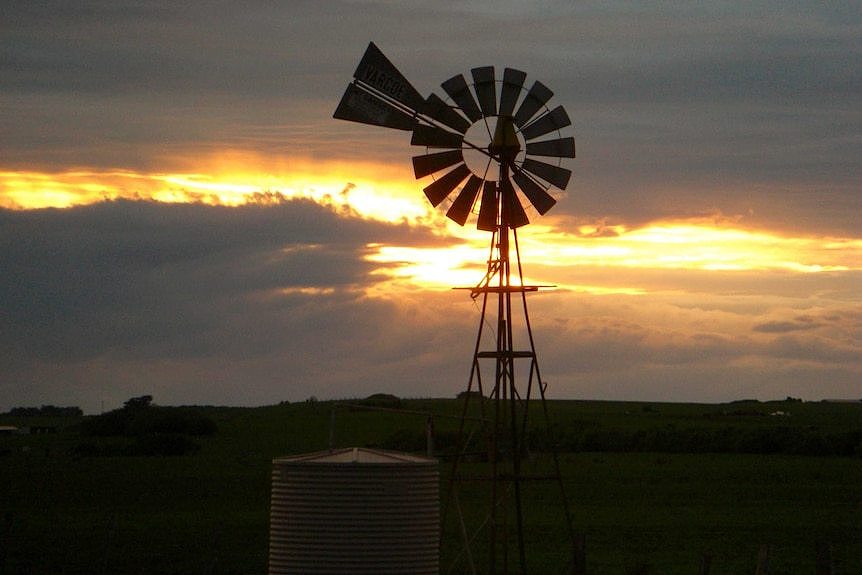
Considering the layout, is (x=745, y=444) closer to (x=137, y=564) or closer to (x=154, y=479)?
(x=154, y=479)

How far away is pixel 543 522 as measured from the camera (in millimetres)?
40969

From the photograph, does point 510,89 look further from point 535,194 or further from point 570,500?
point 570,500

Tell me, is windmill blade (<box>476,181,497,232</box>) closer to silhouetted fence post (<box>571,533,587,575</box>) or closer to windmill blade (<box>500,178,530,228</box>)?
windmill blade (<box>500,178,530,228</box>)

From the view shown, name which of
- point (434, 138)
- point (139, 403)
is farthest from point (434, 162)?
point (139, 403)

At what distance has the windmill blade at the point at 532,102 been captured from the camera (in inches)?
1031

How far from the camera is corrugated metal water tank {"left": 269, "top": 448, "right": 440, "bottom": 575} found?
20.5 m

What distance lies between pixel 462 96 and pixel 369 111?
6.48 ft

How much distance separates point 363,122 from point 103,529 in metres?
19.3

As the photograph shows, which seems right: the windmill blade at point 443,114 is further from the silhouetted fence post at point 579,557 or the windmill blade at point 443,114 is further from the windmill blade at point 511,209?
the silhouetted fence post at point 579,557

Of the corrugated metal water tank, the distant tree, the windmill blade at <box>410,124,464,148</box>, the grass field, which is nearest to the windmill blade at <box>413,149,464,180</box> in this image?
the windmill blade at <box>410,124,464,148</box>

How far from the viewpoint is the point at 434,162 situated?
85.7 feet

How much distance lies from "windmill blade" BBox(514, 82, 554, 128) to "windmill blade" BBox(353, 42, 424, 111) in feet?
6.67

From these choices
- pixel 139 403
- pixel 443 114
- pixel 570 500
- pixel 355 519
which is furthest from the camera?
pixel 139 403

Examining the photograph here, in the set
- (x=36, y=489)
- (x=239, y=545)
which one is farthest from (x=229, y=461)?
(x=239, y=545)
